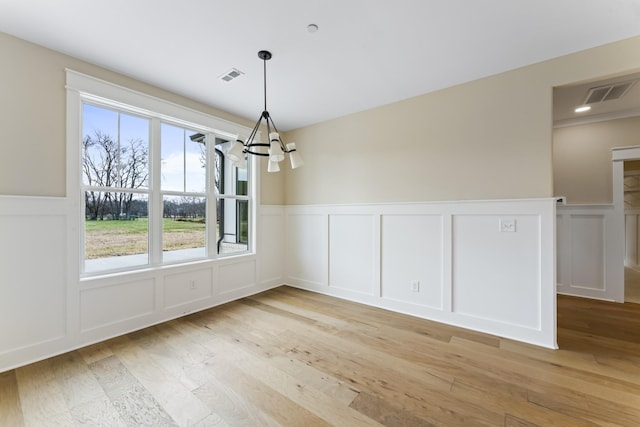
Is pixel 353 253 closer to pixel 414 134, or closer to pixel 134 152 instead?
pixel 414 134


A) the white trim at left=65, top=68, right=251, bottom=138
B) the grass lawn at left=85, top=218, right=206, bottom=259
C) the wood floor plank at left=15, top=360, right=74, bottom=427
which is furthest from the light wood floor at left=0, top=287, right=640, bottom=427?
the white trim at left=65, top=68, right=251, bottom=138

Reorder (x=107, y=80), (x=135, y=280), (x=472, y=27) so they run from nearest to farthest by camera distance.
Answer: (x=472, y=27), (x=107, y=80), (x=135, y=280)

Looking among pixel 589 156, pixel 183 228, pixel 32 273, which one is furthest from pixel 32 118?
pixel 589 156

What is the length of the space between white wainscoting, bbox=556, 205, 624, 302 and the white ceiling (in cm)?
275

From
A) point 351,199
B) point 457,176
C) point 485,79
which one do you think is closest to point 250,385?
point 351,199

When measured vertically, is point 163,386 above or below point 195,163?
below

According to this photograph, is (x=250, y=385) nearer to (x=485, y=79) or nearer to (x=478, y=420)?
(x=478, y=420)

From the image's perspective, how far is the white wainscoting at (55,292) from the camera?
7.23ft

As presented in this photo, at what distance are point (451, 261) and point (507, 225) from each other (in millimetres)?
697

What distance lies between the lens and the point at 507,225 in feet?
9.11

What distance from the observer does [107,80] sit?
2732 mm

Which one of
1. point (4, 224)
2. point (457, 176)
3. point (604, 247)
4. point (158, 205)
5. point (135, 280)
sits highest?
point (457, 176)

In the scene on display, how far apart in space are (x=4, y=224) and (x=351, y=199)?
11.9 feet

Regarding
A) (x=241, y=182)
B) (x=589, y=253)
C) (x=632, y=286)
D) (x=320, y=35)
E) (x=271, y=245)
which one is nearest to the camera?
(x=320, y=35)
